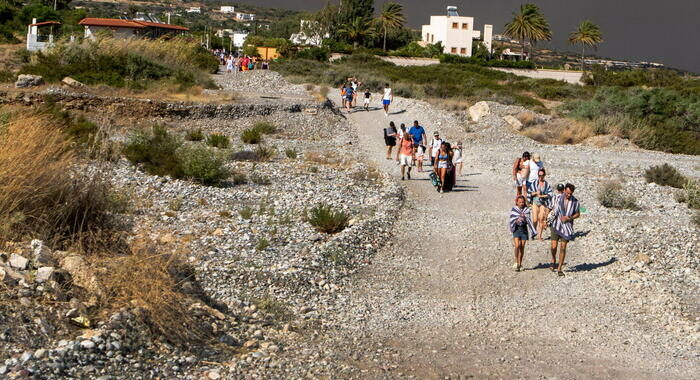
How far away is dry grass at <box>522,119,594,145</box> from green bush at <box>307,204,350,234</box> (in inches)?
842

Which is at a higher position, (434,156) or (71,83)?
(71,83)

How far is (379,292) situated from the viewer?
1124 cm

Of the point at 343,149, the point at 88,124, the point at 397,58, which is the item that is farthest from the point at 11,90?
the point at 397,58

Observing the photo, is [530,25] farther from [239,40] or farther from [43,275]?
[43,275]

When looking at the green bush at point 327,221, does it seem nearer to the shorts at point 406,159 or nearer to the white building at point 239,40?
the shorts at point 406,159

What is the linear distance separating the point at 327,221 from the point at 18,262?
7.13m

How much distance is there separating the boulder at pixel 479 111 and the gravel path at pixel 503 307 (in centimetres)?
1962

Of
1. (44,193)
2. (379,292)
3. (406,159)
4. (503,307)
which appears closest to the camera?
(44,193)

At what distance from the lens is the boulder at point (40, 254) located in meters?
7.92

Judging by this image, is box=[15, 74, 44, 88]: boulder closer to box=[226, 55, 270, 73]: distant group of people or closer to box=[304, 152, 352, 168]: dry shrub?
box=[304, 152, 352, 168]: dry shrub

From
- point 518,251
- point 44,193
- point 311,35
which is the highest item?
point 311,35

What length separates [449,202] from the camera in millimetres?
18078

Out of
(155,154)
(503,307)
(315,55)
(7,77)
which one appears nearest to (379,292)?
(503,307)

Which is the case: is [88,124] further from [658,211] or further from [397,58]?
[397,58]
